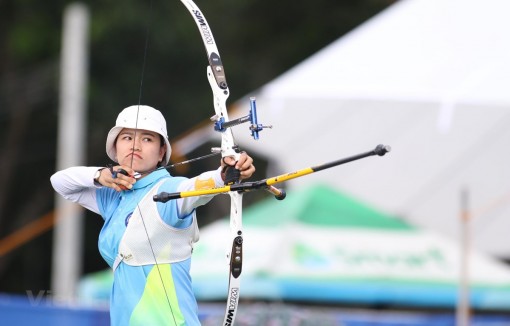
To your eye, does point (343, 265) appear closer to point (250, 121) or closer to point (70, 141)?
point (250, 121)

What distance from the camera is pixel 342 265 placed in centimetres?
1398

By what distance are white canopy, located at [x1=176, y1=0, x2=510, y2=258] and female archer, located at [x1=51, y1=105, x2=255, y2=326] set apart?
534cm

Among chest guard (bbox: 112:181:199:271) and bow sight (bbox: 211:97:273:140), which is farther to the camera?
chest guard (bbox: 112:181:199:271)

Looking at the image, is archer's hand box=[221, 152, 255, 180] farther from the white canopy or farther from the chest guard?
the white canopy

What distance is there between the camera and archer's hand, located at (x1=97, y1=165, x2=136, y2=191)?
19.4ft

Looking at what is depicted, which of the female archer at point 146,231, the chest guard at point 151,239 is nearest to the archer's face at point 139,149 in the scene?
the female archer at point 146,231

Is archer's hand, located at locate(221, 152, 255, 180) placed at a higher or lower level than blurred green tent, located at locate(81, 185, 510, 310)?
lower

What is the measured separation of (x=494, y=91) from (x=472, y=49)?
0.98 metres

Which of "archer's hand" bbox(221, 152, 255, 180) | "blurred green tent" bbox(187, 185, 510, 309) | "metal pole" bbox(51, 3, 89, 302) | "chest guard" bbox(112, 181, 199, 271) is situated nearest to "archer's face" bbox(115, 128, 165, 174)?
"chest guard" bbox(112, 181, 199, 271)

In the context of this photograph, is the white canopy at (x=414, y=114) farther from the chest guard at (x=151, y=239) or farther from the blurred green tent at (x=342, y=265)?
the chest guard at (x=151, y=239)

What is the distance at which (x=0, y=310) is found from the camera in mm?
10680

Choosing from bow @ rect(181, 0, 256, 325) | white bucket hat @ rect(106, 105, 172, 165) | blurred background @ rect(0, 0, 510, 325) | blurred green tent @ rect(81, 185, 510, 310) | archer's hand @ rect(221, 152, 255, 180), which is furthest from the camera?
blurred green tent @ rect(81, 185, 510, 310)

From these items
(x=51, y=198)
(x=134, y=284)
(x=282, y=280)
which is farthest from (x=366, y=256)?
(x=51, y=198)

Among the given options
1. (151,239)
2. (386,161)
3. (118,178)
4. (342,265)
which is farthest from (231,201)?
(386,161)
